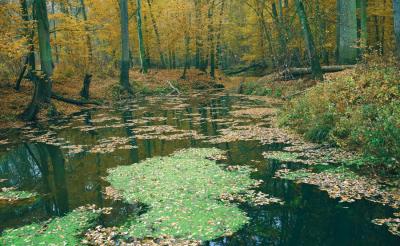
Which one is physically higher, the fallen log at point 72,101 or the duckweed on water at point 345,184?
the fallen log at point 72,101

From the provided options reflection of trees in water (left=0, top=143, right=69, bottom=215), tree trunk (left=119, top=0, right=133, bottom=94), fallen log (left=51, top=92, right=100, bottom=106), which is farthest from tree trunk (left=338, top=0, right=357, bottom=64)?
fallen log (left=51, top=92, right=100, bottom=106)

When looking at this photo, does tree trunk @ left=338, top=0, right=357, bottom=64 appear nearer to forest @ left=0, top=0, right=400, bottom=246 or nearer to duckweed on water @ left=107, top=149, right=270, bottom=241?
forest @ left=0, top=0, right=400, bottom=246

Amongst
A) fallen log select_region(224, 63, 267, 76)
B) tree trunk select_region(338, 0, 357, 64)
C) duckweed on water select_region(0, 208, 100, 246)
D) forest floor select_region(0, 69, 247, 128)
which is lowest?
duckweed on water select_region(0, 208, 100, 246)

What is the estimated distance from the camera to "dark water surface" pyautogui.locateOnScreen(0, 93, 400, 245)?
21.1ft

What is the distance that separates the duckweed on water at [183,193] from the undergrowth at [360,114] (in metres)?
3.35

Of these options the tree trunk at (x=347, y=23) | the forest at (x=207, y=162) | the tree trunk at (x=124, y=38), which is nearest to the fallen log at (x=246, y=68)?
the forest at (x=207, y=162)

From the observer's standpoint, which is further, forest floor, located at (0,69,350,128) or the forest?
forest floor, located at (0,69,350,128)

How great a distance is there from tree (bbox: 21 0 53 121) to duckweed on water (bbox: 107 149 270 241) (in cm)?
1152

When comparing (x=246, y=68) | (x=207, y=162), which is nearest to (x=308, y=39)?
(x=207, y=162)

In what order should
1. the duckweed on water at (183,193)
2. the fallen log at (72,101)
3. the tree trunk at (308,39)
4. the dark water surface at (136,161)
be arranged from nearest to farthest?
the dark water surface at (136,161), the duckweed on water at (183,193), the tree trunk at (308,39), the fallen log at (72,101)

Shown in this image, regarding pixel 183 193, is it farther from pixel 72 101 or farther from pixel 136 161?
pixel 72 101

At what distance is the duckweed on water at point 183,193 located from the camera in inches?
262

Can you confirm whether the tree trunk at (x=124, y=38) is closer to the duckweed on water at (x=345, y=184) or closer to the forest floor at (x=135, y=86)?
the forest floor at (x=135, y=86)

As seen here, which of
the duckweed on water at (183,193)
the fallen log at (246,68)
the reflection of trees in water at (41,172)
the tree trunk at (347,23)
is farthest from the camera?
the fallen log at (246,68)
